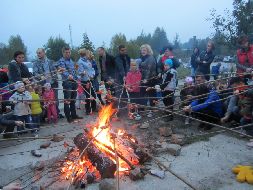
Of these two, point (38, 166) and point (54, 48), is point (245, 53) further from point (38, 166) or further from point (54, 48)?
point (54, 48)

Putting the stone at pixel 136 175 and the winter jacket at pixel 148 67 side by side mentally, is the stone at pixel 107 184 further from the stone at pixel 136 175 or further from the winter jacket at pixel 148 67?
the winter jacket at pixel 148 67

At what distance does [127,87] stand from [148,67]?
1957 mm

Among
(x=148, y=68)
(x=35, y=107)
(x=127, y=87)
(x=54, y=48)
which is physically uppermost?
(x=54, y=48)

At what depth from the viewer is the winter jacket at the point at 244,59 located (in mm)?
7773

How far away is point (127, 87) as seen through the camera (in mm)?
7055

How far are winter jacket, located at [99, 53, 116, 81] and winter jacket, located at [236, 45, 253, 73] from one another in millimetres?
3631

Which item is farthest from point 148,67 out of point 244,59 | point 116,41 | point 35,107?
point 116,41

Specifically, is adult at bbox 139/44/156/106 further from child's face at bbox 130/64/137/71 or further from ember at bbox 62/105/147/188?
ember at bbox 62/105/147/188

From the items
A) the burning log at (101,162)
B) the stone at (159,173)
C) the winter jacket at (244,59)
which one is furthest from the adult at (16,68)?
the winter jacket at (244,59)

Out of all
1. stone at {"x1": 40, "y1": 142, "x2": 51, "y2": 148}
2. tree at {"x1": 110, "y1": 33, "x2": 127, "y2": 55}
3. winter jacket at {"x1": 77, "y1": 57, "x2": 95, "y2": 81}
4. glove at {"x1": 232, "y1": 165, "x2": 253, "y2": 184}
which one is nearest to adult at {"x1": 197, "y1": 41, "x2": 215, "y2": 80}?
winter jacket at {"x1": 77, "y1": 57, "x2": 95, "y2": 81}

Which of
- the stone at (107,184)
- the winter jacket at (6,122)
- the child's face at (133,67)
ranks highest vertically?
the child's face at (133,67)

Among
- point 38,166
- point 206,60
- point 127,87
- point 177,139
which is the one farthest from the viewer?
point 206,60

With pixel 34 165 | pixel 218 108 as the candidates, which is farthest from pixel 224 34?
pixel 34 165

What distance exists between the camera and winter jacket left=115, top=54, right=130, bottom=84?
9.09 meters
